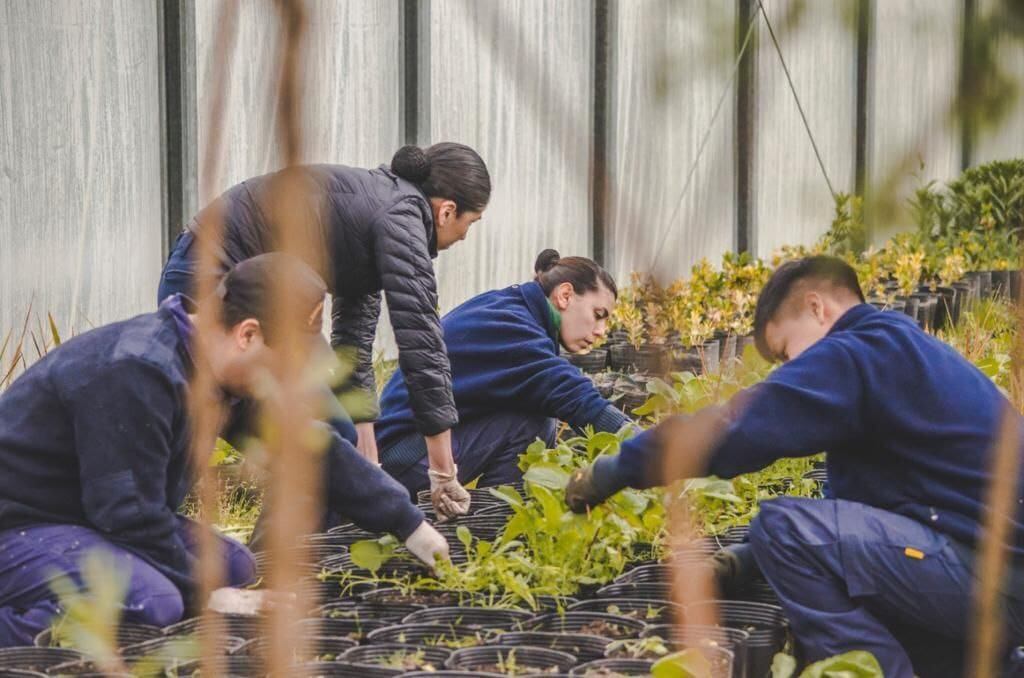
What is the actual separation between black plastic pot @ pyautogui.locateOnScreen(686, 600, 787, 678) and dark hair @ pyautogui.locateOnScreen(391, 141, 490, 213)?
5.29 feet

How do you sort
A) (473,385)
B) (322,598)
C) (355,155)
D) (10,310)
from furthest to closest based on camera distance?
(355,155) → (10,310) → (473,385) → (322,598)

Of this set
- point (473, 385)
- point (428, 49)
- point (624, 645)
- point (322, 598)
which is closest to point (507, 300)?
point (473, 385)

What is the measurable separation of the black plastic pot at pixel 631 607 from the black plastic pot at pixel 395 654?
43 cm

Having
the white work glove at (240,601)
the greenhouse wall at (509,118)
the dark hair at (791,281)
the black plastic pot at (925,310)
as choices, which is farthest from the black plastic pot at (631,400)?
the black plastic pot at (925,310)

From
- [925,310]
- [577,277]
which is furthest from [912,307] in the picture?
[577,277]

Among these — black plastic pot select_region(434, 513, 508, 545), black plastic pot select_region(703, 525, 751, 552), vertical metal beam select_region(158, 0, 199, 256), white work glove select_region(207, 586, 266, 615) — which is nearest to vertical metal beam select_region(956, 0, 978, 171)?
white work glove select_region(207, 586, 266, 615)

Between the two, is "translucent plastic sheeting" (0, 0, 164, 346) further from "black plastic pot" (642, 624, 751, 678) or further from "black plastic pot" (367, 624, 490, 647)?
"black plastic pot" (642, 624, 751, 678)

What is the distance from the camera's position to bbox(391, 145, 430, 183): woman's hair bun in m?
4.34

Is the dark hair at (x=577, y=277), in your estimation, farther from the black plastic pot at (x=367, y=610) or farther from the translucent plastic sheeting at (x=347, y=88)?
the black plastic pot at (x=367, y=610)

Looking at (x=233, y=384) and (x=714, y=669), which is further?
(x=233, y=384)

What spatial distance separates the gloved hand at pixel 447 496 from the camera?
13.5 ft

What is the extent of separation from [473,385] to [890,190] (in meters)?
3.73

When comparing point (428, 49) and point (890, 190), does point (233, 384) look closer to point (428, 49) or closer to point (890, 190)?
point (890, 190)

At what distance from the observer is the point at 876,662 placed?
120 inches
